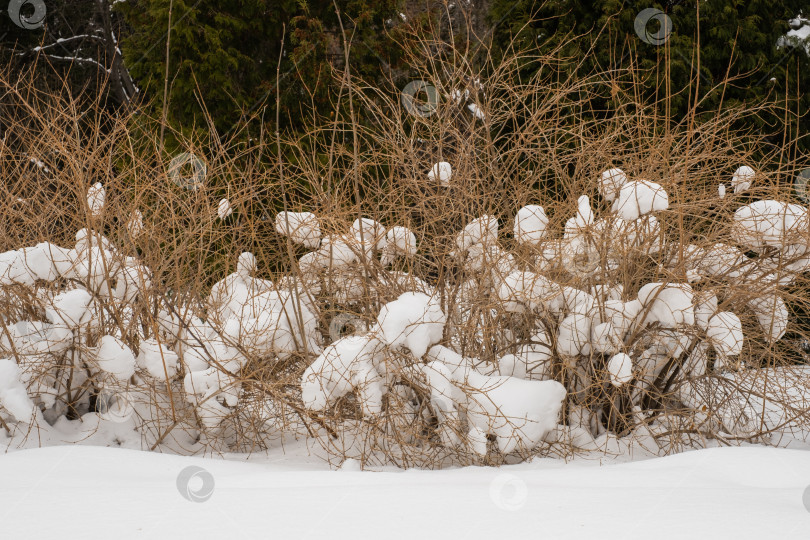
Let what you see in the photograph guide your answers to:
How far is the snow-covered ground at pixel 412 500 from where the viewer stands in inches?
114

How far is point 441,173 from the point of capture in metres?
4.53

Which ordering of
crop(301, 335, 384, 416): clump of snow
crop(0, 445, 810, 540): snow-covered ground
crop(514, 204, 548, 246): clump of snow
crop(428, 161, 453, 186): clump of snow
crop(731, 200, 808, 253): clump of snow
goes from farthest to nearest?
crop(428, 161, 453, 186): clump of snow → crop(514, 204, 548, 246): clump of snow → crop(731, 200, 808, 253): clump of snow → crop(301, 335, 384, 416): clump of snow → crop(0, 445, 810, 540): snow-covered ground

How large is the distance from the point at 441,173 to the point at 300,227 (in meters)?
0.83

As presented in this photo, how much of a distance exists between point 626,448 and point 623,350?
598mm

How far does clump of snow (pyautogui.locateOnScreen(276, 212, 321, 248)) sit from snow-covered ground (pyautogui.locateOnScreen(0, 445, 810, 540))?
1348mm

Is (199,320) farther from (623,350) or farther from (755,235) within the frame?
(755,235)

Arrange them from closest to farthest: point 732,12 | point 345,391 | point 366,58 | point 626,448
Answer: point 345,391, point 626,448, point 732,12, point 366,58

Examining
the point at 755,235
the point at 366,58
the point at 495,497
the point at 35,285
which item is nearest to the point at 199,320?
the point at 35,285

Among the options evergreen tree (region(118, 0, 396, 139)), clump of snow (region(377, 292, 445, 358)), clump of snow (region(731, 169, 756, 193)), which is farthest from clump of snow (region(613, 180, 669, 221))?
evergreen tree (region(118, 0, 396, 139))

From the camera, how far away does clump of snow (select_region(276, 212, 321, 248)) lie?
4598 millimetres

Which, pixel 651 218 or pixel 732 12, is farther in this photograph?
pixel 732 12

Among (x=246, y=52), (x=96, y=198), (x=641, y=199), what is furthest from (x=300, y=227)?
(x=246, y=52)

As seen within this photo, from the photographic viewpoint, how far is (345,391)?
13.6 feet

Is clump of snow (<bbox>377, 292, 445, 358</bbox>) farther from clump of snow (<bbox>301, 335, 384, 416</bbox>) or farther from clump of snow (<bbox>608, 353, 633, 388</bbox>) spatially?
clump of snow (<bbox>608, 353, 633, 388</bbox>)
